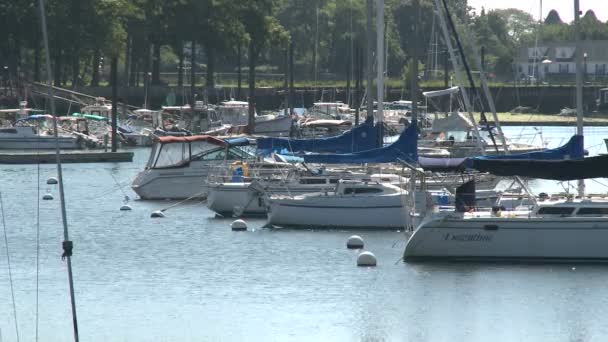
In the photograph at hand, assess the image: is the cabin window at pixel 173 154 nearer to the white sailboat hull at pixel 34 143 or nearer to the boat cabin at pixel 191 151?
the boat cabin at pixel 191 151

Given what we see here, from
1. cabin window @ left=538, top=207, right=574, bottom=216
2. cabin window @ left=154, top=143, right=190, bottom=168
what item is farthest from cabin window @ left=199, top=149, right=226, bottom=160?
cabin window @ left=538, top=207, right=574, bottom=216

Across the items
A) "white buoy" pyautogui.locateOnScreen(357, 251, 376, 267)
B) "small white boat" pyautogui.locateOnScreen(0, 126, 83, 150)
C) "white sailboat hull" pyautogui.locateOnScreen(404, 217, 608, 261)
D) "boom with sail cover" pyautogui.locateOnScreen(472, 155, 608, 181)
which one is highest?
"boom with sail cover" pyautogui.locateOnScreen(472, 155, 608, 181)

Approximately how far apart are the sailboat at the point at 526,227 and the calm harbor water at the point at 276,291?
1.68 ft

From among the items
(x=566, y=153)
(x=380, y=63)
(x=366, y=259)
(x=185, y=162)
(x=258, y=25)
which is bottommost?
(x=366, y=259)

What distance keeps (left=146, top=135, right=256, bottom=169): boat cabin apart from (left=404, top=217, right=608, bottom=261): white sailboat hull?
71.0 ft

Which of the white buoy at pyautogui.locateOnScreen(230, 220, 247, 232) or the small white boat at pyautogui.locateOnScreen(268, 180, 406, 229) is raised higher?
the small white boat at pyautogui.locateOnScreen(268, 180, 406, 229)

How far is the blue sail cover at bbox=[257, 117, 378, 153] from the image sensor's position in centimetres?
5872

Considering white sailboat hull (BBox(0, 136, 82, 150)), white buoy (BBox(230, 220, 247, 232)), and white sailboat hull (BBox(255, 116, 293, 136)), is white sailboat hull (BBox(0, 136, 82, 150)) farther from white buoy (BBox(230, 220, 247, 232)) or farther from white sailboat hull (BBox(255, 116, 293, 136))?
white buoy (BBox(230, 220, 247, 232))

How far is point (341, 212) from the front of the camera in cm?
5238

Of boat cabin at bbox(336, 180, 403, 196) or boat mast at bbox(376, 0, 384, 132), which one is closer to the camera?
boat cabin at bbox(336, 180, 403, 196)

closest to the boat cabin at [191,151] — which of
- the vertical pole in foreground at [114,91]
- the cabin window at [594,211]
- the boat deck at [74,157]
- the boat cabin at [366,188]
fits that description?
the boat cabin at [366,188]

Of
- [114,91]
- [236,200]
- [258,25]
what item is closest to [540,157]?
[236,200]

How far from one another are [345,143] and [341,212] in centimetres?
728

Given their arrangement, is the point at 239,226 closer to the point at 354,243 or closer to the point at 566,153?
the point at 354,243
